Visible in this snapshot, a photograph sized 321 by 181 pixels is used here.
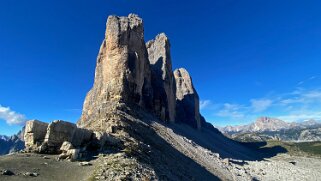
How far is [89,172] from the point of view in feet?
92.8

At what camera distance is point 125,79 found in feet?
256

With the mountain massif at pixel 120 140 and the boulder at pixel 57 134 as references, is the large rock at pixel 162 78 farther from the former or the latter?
the boulder at pixel 57 134

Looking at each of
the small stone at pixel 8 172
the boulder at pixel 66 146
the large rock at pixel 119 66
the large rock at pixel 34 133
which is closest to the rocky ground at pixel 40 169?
the small stone at pixel 8 172

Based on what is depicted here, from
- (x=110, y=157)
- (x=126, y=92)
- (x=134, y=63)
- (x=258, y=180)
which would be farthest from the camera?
(x=134, y=63)

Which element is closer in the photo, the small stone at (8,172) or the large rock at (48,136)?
the small stone at (8,172)

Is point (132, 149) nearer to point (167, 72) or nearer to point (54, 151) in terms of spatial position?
point (54, 151)

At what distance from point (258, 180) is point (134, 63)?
157 ft

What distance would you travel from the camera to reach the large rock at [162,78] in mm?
111062

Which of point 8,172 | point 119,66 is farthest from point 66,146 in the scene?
point 119,66

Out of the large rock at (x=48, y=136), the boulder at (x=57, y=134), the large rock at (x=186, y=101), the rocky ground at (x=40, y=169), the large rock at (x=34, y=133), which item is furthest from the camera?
the large rock at (x=186, y=101)

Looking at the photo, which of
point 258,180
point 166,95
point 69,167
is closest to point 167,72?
point 166,95

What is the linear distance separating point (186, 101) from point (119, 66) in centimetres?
9628

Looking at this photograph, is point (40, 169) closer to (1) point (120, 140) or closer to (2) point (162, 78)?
(1) point (120, 140)

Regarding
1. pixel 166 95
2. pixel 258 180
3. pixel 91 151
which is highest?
pixel 166 95
